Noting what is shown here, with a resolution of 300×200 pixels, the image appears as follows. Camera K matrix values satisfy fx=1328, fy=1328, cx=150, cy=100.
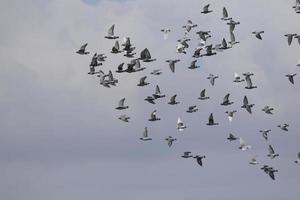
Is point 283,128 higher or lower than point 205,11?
lower

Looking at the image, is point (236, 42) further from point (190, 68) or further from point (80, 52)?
point (80, 52)

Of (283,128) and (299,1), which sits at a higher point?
(299,1)

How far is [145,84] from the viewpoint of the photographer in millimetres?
199625

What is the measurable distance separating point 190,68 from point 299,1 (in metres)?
19.0

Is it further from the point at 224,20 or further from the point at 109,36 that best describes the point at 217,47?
the point at 109,36

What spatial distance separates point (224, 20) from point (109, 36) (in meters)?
→ 18.2

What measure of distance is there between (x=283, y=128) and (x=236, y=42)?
1466 cm

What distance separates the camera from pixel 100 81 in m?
199

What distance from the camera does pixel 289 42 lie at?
19488cm

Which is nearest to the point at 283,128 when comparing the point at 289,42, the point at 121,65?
the point at 289,42

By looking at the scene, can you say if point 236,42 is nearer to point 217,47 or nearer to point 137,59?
point 217,47

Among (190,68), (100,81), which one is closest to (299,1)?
(190,68)

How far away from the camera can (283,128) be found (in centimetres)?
19800

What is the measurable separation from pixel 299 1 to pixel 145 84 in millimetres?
26097
